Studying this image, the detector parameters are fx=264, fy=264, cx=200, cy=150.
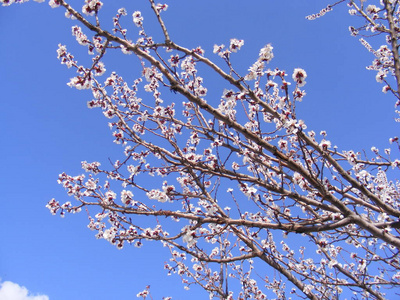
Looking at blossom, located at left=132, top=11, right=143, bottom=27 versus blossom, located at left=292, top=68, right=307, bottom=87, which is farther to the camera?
blossom, located at left=132, top=11, right=143, bottom=27

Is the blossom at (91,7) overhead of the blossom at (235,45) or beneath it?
beneath

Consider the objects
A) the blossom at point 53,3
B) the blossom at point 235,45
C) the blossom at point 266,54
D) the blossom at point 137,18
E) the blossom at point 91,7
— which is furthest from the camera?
the blossom at point 137,18

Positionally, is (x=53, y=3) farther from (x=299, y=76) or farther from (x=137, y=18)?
(x=299, y=76)

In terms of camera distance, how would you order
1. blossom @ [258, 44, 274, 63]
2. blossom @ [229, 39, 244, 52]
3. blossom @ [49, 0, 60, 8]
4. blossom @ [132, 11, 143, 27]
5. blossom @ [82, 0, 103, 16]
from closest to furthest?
blossom @ [49, 0, 60, 8] → blossom @ [82, 0, 103, 16] → blossom @ [258, 44, 274, 63] → blossom @ [229, 39, 244, 52] → blossom @ [132, 11, 143, 27]

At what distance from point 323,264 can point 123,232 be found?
5057mm

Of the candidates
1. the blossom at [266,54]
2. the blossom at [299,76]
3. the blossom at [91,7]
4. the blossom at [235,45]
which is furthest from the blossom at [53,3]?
the blossom at [299,76]

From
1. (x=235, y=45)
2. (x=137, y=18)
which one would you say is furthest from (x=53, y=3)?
(x=235, y=45)

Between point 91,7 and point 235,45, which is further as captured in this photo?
point 235,45

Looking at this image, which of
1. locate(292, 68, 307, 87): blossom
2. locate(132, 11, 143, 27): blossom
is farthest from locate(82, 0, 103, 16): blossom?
locate(292, 68, 307, 87): blossom

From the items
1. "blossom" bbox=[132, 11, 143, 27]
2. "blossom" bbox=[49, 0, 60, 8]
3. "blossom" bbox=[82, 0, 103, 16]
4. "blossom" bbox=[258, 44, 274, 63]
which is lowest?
"blossom" bbox=[49, 0, 60, 8]

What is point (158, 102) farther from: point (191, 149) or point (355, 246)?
point (355, 246)

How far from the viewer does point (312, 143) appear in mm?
3217

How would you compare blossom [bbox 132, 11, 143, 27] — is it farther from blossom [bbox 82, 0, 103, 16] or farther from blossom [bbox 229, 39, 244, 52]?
blossom [bbox 229, 39, 244, 52]

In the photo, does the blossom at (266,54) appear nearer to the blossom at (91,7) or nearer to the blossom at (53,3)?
the blossom at (91,7)
